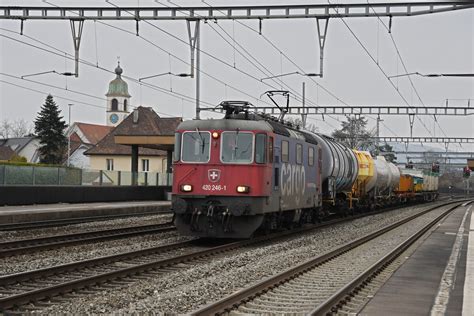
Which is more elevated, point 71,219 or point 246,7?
point 246,7

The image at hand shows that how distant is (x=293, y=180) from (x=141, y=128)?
44276mm

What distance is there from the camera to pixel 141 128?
62500mm

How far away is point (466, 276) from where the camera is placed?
1209 cm

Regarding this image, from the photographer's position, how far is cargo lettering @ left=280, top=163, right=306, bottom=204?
61.0 ft

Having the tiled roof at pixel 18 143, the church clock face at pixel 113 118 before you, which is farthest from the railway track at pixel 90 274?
the church clock face at pixel 113 118

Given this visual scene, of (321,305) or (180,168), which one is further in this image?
(180,168)

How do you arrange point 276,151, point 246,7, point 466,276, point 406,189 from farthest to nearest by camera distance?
point 406,189 → point 246,7 → point 276,151 → point 466,276

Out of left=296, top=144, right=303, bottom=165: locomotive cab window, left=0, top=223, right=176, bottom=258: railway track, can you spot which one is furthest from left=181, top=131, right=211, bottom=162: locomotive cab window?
left=296, top=144, right=303, bottom=165: locomotive cab window

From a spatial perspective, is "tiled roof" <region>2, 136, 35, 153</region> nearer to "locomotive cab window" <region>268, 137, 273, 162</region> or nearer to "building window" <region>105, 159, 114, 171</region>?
"building window" <region>105, 159, 114, 171</region>

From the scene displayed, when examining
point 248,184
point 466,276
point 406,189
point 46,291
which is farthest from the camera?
point 406,189

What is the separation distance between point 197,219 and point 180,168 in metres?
1.40

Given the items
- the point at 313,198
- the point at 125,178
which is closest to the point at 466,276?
the point at 313,198

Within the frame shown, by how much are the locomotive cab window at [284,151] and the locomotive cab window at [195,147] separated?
227 cm

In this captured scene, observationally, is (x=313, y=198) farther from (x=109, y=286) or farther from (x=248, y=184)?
(x=109, y=286)
